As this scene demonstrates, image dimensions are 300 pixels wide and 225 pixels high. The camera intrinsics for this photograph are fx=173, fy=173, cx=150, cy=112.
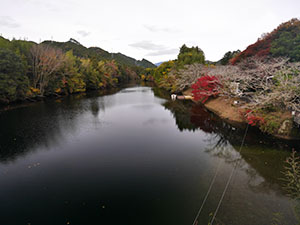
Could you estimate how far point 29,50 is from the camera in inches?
1190

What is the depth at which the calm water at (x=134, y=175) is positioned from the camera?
21.1 feet

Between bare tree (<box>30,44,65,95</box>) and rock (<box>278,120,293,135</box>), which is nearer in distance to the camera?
rock (<box>278,120,293,135</box>)

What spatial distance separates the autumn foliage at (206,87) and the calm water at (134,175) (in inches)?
363

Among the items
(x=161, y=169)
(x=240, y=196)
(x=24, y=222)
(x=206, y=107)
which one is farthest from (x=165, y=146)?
(x=206, y=107)

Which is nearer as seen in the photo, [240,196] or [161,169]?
[240,196]

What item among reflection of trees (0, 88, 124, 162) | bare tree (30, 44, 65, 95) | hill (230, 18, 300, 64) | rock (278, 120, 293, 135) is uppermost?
hill (230, 18, 300, 64)

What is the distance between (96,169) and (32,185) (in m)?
2.93

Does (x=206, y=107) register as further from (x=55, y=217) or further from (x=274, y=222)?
(x=55, y=217)

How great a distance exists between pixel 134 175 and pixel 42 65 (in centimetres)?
3102

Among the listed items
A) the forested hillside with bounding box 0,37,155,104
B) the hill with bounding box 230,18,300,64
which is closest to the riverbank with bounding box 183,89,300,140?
the hill with bounding box 230,18,300,64

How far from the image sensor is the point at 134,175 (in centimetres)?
891

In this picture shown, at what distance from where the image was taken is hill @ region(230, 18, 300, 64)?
27.1 metres

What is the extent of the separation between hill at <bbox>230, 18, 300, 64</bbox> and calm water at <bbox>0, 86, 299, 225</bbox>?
2084 centimetres

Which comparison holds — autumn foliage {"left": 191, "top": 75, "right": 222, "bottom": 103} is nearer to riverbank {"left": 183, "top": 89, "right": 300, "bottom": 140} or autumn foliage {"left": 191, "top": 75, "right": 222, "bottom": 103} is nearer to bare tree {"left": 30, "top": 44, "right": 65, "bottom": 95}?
riverbank {"left": 183, "top": 89, "right": 300, "bottom": 140}
